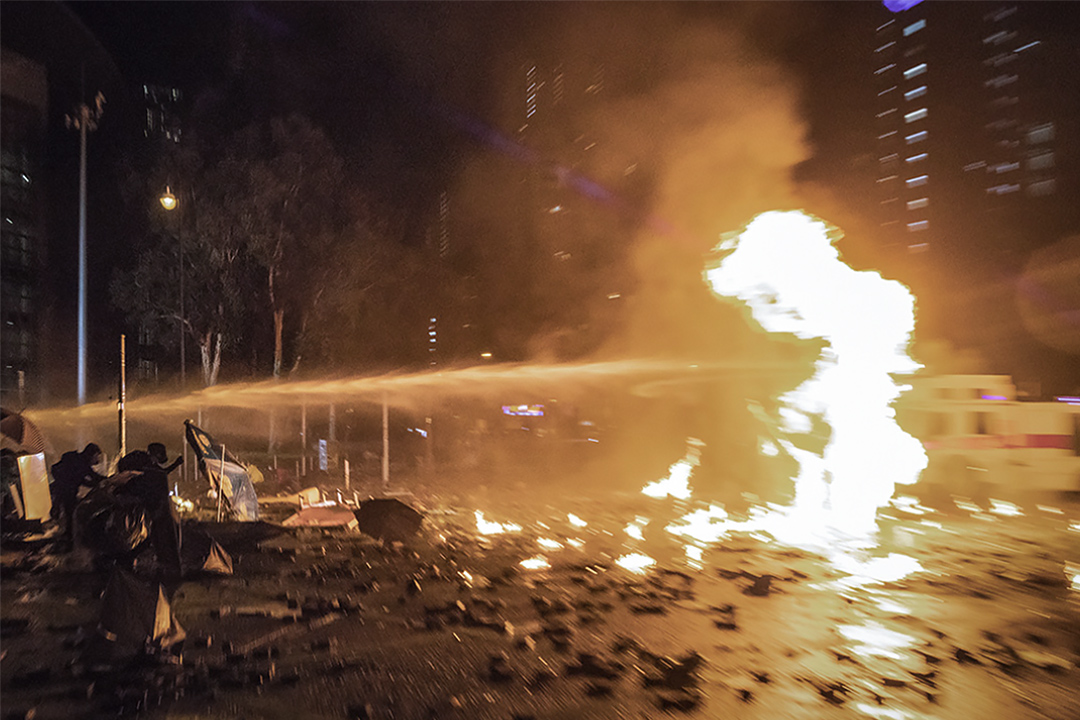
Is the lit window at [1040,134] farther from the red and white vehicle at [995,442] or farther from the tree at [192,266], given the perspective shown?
the tree at [192,266]

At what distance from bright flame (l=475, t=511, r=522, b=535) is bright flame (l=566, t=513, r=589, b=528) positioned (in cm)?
75

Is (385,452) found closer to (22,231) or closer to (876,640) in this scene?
(876,640)

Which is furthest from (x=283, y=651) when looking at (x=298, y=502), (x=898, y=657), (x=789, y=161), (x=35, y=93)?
(x=35, y=93)

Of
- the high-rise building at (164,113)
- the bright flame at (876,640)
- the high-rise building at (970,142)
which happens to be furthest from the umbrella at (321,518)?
the high-rise building at (164,113)

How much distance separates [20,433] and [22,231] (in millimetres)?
28482

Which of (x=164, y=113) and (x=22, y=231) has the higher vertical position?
(x=164, y=113)

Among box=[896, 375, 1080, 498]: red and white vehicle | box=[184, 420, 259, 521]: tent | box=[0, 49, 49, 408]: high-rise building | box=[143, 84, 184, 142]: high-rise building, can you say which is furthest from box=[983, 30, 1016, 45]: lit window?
box=[0, 49, 49, 408]: high-rise building

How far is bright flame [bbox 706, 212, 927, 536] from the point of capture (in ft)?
38.8

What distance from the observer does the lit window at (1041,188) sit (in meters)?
19.2

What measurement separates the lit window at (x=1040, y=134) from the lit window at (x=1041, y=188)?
1256 mm

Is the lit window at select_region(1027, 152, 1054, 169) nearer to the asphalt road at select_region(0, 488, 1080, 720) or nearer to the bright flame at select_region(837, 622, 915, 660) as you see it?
the asphalt road at select_region(0, 488, 1080, 720)

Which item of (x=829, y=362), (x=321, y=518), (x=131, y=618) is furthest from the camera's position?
(x=829, y=362)

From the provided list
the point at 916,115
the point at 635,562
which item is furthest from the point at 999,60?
the point at 635,562

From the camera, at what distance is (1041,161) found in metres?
18.8
